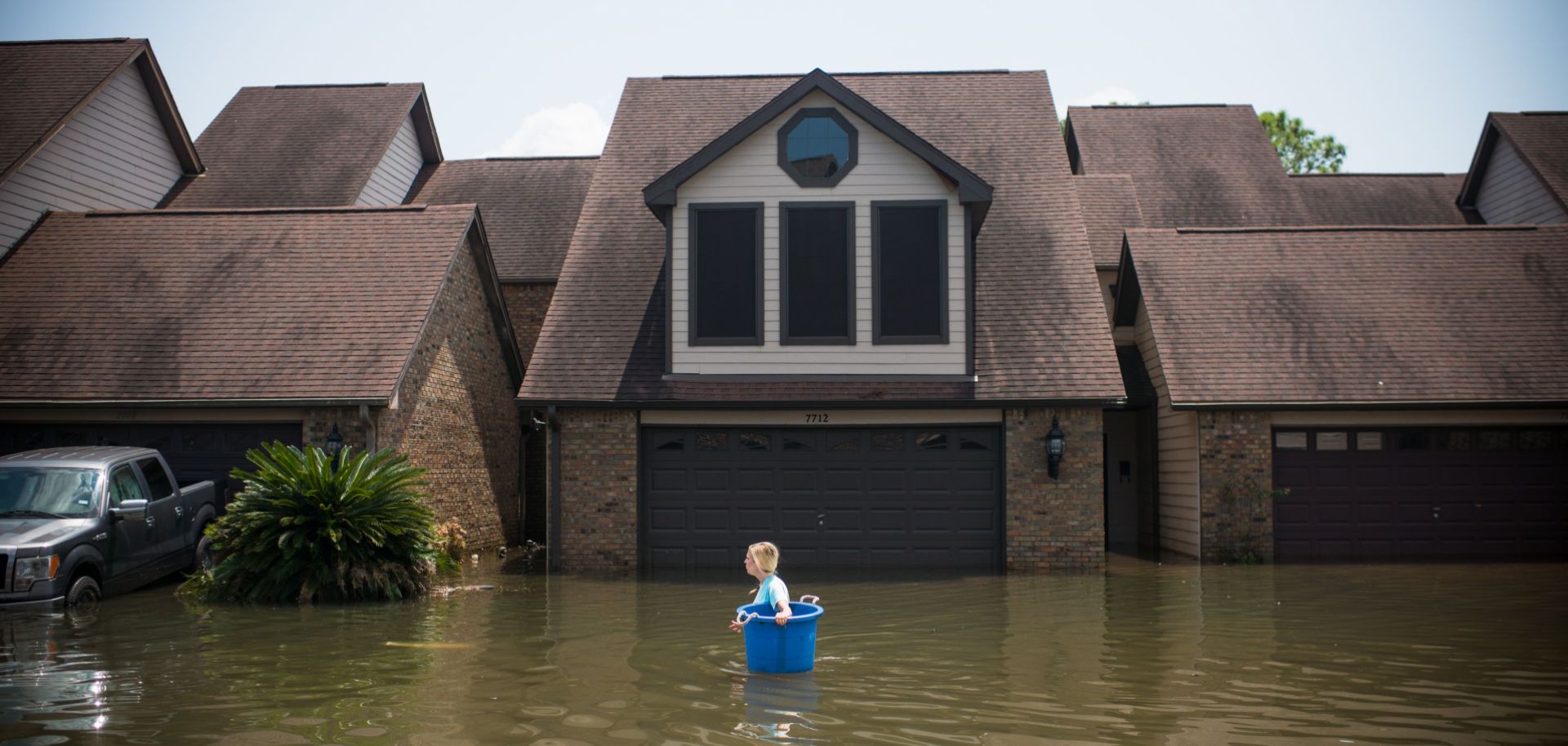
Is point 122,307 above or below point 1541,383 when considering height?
above

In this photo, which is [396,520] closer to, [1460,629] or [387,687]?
[387,687]

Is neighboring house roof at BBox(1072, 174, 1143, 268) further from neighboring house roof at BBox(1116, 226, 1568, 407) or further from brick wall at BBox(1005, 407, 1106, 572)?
brick wall at BBox(1005, 407, 1106, 572)

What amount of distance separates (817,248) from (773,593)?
31.5 feet

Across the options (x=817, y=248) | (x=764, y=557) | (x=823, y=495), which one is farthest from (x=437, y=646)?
(x=817, y=248)

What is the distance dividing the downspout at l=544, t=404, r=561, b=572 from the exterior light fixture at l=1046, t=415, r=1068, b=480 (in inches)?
281

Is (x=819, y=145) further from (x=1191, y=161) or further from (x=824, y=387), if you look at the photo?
(x=1191, y=161)

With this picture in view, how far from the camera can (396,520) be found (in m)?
14.9

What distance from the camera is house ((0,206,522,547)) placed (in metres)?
17.8

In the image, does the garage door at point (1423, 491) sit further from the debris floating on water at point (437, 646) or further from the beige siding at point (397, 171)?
the beige siding at point (397, 171)

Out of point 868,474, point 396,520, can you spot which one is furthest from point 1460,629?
point 396,520

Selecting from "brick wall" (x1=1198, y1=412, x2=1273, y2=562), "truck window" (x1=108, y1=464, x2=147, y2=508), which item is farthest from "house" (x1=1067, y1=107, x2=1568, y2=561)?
"truck window" (x1=108, y1=464, x2=147, y2=508)

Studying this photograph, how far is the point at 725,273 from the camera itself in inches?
722

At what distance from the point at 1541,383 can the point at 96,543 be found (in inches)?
774

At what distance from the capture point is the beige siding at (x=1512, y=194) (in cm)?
2652
